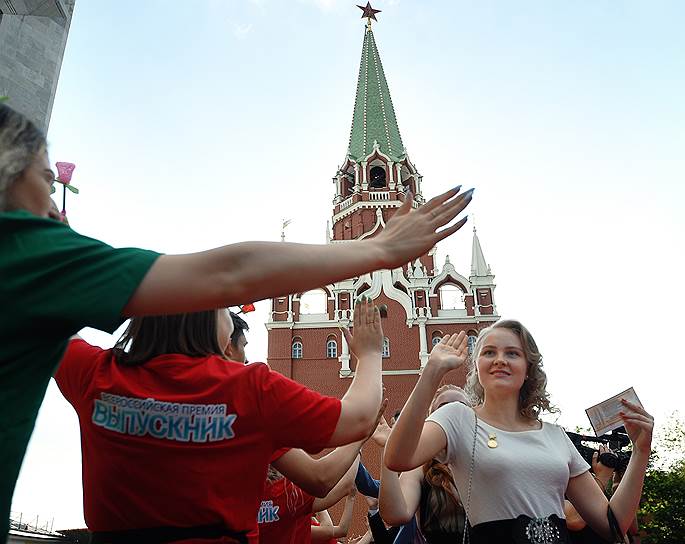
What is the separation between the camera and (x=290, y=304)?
84.4ft

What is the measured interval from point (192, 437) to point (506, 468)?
143cm

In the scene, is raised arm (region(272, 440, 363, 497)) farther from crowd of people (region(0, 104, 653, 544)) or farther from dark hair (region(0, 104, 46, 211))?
dark hair (region(0, 104, 46, 211))

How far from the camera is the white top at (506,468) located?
7.79ft

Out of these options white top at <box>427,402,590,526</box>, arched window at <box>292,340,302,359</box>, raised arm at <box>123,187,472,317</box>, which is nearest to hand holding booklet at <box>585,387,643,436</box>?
white top at <box>427,402,590,526</box>

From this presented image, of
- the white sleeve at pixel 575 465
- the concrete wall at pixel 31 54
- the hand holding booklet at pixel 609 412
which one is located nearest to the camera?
the white sleeve at pixel 575 465

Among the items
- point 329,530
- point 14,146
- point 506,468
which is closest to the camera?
point 14,146

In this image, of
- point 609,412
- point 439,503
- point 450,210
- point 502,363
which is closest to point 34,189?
point 450,210

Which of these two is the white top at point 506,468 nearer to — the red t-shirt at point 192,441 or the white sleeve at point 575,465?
the white sleeve at point 575,465

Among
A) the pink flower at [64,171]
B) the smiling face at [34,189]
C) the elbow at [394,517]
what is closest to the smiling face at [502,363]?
the elbow at [394,517]

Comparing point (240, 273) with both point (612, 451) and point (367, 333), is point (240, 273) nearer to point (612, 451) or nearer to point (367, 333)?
point (367, 333)

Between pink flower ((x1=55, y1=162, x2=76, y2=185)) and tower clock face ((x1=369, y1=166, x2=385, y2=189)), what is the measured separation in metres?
29.0

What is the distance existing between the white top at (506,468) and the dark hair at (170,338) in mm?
1172

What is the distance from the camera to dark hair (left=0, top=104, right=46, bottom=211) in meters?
1.25

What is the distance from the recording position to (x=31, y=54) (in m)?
6.90
